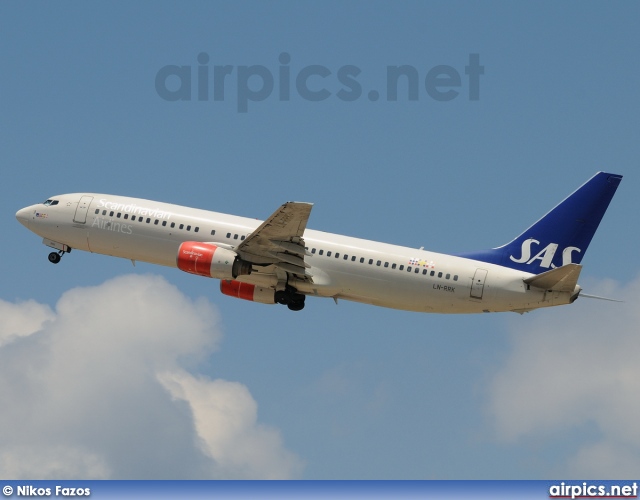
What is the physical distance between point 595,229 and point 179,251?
24.3 m

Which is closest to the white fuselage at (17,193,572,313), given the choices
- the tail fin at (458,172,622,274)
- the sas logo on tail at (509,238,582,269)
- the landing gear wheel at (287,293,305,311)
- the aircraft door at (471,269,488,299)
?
the aircraft door at (471,269,488,299)

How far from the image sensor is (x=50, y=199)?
84.3 m

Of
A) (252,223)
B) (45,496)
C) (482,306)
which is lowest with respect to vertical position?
(45,496)

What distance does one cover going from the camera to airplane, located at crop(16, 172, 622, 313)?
243ft

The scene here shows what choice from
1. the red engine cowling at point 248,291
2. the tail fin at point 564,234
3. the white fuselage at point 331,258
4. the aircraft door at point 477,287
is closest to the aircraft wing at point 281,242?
the white fuselage at point 331,258

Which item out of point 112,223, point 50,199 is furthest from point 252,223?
point 50,199

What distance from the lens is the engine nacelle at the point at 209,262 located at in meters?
75.8

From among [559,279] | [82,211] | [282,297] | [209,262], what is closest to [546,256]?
[559,279]

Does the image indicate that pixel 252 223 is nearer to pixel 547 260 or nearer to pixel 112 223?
pixel 112 223

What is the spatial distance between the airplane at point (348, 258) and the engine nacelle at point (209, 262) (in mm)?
58

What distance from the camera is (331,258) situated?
76562 millimetres

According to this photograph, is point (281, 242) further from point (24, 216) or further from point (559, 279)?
point (24, 216)

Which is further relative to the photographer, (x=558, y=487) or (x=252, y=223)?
(x=252, y=223)

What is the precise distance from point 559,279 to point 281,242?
15.9 m
